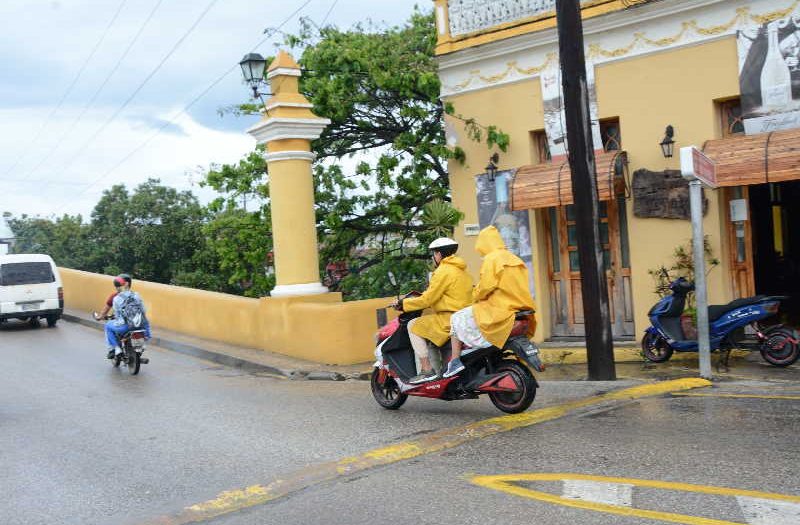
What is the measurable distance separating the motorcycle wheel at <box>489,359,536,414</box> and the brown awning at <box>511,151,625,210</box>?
509 centimetres

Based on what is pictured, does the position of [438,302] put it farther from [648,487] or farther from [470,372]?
[648,487]

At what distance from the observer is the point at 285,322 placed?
43.9 feet

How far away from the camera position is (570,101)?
9.56 meters

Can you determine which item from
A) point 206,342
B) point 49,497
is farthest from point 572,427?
point 206,342

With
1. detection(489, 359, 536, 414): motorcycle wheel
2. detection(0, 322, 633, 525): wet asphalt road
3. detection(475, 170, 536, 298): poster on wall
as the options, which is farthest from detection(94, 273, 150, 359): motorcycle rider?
detection(489, 359, 536, 414): motorcycle wheel

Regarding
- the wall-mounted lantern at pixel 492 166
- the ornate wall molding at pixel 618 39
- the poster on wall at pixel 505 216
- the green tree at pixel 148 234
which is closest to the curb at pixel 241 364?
the poster on wall at pixel 505 216

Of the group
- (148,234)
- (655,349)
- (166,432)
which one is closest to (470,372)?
(166,432)

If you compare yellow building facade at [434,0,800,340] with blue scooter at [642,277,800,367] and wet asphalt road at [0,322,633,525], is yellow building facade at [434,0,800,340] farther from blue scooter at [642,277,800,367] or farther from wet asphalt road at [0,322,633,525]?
wet asphalt road at [0,322,633,525]

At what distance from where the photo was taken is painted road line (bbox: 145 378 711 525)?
5430 mm

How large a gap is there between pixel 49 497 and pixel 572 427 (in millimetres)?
4236

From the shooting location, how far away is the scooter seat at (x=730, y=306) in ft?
33.6

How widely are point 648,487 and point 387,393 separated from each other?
398cm

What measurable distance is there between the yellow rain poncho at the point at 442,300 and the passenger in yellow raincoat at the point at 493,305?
0.84 feet

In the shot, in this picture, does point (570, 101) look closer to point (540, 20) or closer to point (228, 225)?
point (540, 20)
